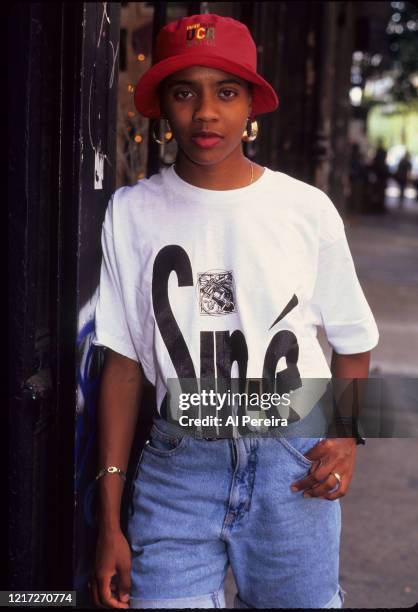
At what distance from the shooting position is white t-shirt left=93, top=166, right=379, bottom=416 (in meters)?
1.79

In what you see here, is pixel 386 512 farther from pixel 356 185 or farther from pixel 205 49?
pixel 356 185

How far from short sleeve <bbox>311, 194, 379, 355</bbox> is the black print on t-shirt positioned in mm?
104

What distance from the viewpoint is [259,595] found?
1890 mm

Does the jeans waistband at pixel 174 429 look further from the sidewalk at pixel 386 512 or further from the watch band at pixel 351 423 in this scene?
the sidewalk at pixel 386 512

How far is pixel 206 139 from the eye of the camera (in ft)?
5.83

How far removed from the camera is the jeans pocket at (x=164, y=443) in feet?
6.02

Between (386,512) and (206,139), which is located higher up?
(206,139)

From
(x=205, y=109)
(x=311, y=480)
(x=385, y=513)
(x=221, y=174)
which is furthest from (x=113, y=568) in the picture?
(x=385, y=513)

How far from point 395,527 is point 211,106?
2870 mm

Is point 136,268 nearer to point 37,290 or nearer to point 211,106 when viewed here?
point 37,290

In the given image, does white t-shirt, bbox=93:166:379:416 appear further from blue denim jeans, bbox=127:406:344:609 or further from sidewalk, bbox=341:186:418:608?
sidewalk, bbox=341:186:418:608

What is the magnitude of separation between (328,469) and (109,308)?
58 cm

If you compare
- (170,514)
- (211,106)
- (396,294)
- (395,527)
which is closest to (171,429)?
(170,514)

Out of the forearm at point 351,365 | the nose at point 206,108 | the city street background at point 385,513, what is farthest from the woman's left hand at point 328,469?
the city street background at point 385,513
